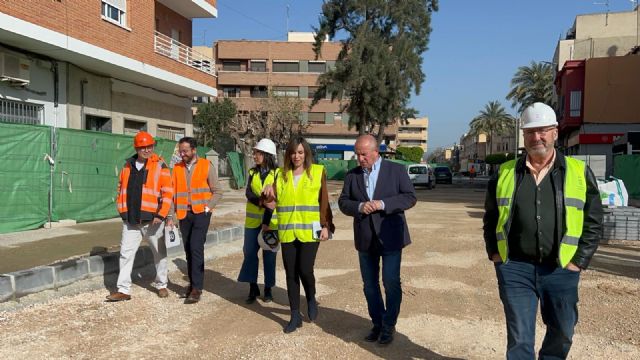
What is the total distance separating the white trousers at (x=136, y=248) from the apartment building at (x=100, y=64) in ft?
24.8

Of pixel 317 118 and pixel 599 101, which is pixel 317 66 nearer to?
pixel 317 118

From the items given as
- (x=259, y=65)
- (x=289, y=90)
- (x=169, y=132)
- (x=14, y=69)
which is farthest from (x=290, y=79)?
(x=14, y=69)

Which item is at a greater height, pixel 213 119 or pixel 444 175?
pixel 213 119

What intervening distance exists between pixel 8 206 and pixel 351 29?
99.0 ft

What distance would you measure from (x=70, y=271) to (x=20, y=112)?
26.3 feet

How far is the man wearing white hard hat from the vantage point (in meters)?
2.88

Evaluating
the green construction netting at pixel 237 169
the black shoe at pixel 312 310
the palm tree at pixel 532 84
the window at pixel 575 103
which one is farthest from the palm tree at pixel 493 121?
the black shoe at pixel 312 310

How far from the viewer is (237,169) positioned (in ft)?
86.0

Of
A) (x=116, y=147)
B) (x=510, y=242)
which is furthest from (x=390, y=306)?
(x=116, y=147)

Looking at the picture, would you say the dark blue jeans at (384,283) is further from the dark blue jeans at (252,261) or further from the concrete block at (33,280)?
the concrete block at (33,280)

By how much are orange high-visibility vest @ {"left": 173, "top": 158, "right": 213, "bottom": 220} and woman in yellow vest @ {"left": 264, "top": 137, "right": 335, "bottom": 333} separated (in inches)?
52.4

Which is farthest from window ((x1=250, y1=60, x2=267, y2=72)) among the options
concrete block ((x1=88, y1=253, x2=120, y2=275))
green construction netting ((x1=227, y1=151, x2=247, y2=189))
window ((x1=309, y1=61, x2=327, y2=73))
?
concrete block ((x1=88, y1=253, x2=120, y2=275))

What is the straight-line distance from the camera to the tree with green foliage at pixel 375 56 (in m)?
34.4

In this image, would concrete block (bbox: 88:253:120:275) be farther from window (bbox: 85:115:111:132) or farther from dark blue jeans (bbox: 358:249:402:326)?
window (bbox: 85:115:111:132)
